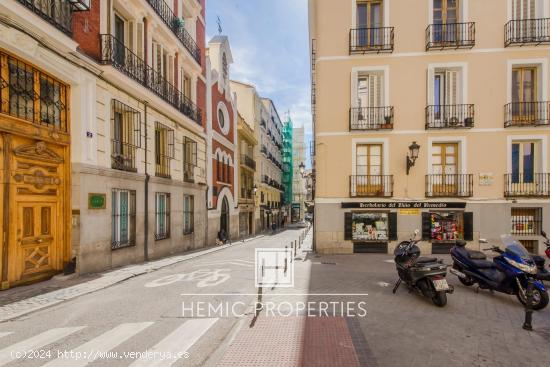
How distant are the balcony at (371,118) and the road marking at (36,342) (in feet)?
42.2

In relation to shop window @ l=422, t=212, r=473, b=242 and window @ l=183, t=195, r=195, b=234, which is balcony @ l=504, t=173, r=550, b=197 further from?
window @ l=183, t=195, r=195, b=234

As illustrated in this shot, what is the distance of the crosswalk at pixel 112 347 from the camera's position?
4230 mm

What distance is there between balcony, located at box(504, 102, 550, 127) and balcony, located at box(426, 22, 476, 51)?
138 inches

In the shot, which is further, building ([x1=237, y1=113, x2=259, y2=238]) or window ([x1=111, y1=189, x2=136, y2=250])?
building ([x1=237, y1=113, x2=259, y2=238])

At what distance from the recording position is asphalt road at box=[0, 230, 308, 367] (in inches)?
171

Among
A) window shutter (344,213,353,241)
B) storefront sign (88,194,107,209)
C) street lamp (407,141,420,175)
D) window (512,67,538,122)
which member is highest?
window (512,67,538,122)

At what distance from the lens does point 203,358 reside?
4.34m

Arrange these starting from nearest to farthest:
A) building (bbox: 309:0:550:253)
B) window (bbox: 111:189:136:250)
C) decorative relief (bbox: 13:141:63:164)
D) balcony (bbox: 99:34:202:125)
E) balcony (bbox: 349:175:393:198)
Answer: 1. decorative relief (bbox: 13:141:63:164)
2. balcony (bbox: 99:34:202:125)
3. window (bbox: 111:189:136:250)
4. building (bbox: 309:0:550:253)
5. balcony (bbox: 349:175:393:198)

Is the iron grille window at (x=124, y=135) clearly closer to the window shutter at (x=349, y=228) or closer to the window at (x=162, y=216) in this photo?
the window at (x=162, y=216)

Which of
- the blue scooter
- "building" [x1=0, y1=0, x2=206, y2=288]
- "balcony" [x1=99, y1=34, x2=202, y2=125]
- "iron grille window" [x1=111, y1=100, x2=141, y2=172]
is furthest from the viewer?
"iron grille window" [x1=111, y1=100, x2=141, y2=172]

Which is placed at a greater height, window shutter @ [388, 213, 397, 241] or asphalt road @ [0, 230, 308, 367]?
window shutter @ [388, 213, 397, 241]

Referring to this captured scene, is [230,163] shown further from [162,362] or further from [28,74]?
[162,362]

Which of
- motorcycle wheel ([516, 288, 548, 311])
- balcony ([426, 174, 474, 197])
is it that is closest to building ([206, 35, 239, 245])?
balcony ([426, 174, 474, 197])

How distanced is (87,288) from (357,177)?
11429mm
